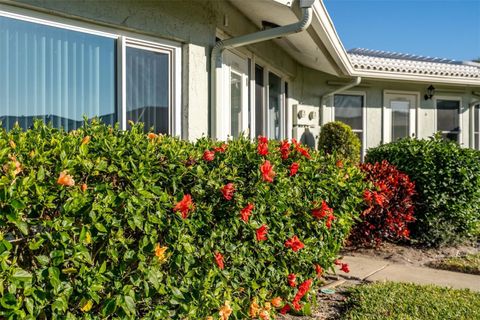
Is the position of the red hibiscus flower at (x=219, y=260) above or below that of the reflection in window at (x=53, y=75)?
below

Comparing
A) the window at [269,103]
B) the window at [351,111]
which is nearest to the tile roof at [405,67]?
the window at [351,111]

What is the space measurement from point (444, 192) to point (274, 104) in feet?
12.8

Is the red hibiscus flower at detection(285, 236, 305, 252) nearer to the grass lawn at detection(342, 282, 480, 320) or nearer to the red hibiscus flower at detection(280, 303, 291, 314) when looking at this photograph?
the red hibiscus flower at detection(280, 303, 291, 314)

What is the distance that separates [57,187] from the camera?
2318 mm

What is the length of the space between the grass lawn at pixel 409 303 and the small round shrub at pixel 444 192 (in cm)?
208

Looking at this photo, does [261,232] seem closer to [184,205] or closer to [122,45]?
[184,205]

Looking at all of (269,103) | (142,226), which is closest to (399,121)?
(269,103)

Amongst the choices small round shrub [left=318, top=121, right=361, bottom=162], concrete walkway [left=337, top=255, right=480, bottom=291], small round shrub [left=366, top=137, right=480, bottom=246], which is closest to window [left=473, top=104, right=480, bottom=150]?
small round shrub [left=318, top=121, right=361, bottom=162]

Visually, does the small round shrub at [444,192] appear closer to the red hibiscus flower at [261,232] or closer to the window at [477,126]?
the red hibiscus flower at [261,232]

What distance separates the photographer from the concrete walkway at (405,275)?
198 inches

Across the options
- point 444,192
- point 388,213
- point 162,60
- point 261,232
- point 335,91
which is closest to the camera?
point 261,232

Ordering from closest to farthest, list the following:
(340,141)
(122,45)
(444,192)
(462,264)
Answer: (122,45), (462,264), (444,192), (340,141)

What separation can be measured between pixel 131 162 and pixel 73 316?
2.76ft

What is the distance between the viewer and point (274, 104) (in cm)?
940
